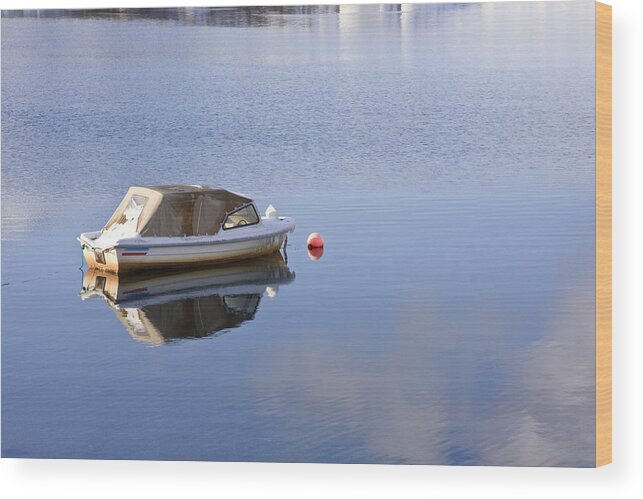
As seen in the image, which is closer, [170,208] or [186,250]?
[170,208]

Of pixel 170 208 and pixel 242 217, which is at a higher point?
pixel 170 208

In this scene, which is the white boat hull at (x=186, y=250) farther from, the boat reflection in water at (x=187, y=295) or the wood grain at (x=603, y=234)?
the wood grain at (x=603, y=234)

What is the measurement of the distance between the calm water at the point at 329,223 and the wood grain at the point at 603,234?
0.09 meters

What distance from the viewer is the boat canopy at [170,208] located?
11008 mm

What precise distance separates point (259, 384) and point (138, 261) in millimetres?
2172

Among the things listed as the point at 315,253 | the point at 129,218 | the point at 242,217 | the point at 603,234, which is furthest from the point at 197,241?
the point at 603,234

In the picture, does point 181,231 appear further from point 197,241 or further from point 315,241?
point 315,241

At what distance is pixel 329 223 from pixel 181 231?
62.5 inches

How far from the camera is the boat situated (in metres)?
11.1

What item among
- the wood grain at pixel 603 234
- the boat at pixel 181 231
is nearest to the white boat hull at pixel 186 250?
the boat at pixel 181 231

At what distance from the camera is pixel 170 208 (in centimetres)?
1148

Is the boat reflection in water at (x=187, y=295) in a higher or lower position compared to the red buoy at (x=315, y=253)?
lower

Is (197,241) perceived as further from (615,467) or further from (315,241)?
(615,467)

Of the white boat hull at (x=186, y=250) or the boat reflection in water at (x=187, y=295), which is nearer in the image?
the boat reflection in water at (x=187, y=295)
